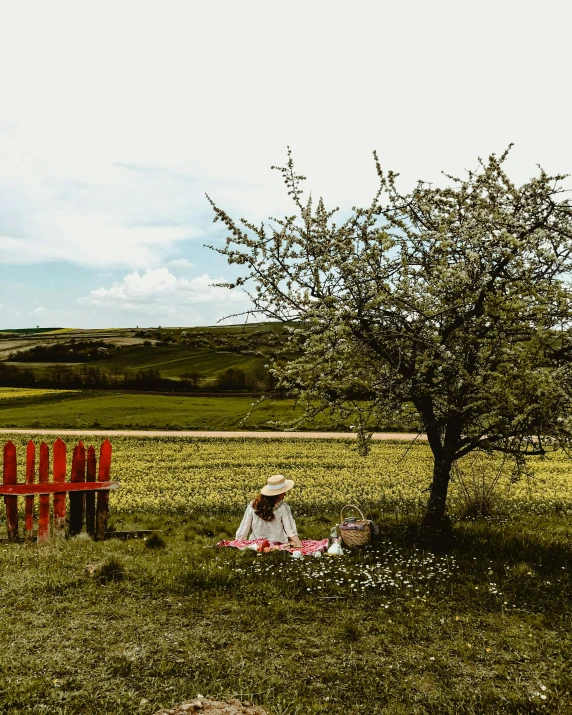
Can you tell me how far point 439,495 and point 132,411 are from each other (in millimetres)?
34801

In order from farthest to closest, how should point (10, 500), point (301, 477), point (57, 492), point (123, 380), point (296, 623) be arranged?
point (123, 380) → point (301, 477) → point (57, 492) → point (10, 500) → point (296, 623)

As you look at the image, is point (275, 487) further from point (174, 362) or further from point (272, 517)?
point (174, 362)

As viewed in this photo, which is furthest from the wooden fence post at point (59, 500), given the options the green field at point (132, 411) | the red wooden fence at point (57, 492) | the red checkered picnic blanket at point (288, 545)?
the green field at point (132, 411)

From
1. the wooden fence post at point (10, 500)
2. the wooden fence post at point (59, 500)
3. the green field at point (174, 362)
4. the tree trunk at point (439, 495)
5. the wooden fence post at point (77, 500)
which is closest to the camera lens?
the tree trunk at point (439, 495)

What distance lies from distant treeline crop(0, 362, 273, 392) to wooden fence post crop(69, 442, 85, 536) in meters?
45.8

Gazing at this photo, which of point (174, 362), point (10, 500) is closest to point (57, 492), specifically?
point (10, 500)

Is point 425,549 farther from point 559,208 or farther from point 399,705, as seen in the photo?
point 559,208

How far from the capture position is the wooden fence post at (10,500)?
1088 centimetres

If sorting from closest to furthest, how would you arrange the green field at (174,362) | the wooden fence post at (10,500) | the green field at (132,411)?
the wooden fence post at (10,500) → the green field at (132,411) → the green field at (174,362)

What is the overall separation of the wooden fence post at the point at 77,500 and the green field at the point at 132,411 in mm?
20328

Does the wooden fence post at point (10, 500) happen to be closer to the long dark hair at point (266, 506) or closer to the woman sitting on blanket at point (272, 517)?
the woman sitting on blanket at point (272, 517)

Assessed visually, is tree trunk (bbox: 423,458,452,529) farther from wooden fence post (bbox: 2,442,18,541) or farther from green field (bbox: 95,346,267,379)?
green field (bbox: 95,346,267,379)

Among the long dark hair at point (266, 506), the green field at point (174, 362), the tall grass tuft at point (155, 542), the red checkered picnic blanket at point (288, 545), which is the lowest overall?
the tall grass tuft at point (155, 542)

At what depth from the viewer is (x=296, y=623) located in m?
6.95
